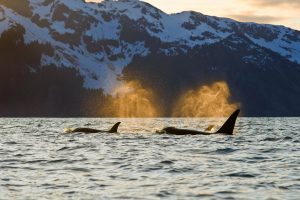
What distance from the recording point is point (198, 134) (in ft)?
169

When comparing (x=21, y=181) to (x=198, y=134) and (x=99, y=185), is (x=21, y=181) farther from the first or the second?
(x=198, y=134)

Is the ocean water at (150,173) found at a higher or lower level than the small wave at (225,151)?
lower

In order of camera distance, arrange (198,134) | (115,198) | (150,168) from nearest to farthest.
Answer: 1. (115,198)
2. (150,168)
3. (198,134)

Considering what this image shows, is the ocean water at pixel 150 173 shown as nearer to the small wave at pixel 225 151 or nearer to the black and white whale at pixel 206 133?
the small wave at pixel 225 151

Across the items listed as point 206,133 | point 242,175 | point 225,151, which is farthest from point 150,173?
point 206,133

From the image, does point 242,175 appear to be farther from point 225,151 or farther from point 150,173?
point 225,151

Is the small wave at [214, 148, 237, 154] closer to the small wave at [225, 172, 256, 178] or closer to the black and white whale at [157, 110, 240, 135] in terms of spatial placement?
the small wave at [225, 172, 256, 178]

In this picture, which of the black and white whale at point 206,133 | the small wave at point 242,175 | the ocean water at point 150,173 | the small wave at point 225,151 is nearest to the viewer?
the ocean water at point 150,173

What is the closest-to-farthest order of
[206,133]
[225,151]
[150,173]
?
[150,173] → [225,151] → [206,133]

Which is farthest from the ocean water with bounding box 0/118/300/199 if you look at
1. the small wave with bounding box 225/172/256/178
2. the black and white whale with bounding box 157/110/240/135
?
the black and white whale with bounding box 157/110/240/135

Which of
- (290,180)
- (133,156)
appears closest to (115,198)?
(290,180)

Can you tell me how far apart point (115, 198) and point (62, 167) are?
28.2 feet

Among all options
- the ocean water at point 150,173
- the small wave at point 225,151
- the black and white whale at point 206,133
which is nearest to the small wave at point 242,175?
the ocean water at point 150,173

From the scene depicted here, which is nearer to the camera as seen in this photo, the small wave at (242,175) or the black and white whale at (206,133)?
the small wave at (242,175)
